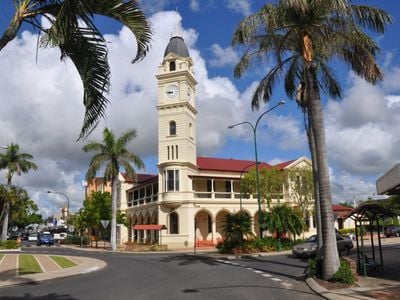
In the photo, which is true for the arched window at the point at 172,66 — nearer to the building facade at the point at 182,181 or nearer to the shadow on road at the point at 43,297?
the building facade at the point at 182,181

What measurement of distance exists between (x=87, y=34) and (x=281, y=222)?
98.5ft

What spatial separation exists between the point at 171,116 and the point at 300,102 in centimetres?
3044

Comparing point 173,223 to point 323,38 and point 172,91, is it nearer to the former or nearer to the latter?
point 172,91

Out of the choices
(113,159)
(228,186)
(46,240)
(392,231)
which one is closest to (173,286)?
(113,159)

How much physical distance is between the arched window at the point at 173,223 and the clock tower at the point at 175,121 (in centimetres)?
272

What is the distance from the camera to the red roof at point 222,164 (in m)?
54.9

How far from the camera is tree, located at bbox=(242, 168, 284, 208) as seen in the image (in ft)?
152

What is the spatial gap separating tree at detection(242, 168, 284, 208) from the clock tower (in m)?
6.47

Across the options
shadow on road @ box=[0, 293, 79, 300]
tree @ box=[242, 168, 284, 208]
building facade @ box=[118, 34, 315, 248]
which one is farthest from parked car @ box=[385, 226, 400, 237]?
shadow on road @ box=[0, 293, 79, 300]

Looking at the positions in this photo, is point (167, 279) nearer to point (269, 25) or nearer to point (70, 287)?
point (70, 287)

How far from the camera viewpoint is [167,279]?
1686cm

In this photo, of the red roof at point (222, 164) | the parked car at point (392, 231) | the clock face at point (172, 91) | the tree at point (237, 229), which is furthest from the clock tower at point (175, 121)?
the parked car at point (392, 231)

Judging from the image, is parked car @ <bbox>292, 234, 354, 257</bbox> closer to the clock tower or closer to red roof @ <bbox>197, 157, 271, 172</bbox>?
the clock tower

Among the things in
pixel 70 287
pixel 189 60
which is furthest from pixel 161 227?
pixel 70 287
